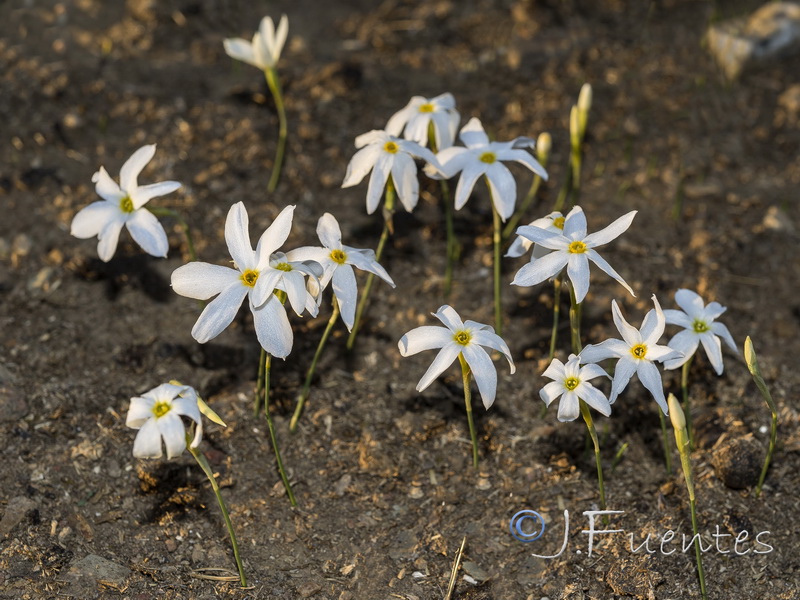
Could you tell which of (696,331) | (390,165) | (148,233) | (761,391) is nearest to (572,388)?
(696,331)

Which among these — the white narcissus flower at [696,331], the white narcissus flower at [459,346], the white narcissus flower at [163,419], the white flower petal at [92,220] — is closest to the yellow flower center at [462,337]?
the white narcissus flower at [459,346]

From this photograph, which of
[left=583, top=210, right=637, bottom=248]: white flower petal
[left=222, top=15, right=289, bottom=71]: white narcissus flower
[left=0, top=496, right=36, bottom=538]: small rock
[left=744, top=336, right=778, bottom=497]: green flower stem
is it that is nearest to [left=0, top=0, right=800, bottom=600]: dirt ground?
[left=0, top=496, right=36, bottom=538]: small rock

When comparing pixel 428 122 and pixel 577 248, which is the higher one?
pixel 428 122

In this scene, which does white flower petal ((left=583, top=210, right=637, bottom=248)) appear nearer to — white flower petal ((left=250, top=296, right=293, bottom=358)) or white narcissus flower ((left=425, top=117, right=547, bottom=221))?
white narcissus flower ((left=425, top=117, right=547, bottom=221))

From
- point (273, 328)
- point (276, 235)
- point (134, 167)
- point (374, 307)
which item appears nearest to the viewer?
point (273, 328)

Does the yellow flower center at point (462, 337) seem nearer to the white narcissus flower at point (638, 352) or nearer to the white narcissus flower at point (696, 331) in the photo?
the white narcissus flower at point (638, 352)

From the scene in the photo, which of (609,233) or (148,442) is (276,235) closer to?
(148,442)
